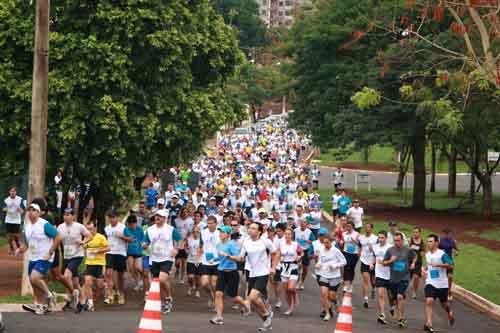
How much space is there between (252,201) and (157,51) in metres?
14.1

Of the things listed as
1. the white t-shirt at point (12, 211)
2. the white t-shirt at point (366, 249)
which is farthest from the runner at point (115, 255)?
the white t-shirt at point (12, 211)

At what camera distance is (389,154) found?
90.7 m

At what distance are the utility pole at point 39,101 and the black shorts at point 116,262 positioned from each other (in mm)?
1641

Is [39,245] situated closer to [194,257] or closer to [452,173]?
[194,257]

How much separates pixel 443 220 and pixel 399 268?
78.4 ft

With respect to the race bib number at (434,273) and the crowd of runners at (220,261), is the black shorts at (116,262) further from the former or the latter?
the race bib number at (434,273)

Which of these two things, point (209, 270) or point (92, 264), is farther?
point (209, 270)

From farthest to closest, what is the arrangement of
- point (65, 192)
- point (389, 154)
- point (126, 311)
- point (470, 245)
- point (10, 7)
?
point (389, 154) < point (470, 245) < point (65, 192) < point (10, 7) < point (126, 311)

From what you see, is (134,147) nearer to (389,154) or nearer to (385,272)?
(385,272)

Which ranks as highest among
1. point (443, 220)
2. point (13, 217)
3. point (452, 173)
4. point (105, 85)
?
point (105, 85)

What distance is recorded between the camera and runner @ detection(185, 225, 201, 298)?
Result: 19984 mm

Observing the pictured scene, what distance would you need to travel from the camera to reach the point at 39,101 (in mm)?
17703

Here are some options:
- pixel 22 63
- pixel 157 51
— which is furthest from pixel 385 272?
pixel 22 63

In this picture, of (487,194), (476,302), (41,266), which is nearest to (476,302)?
(476,302)
